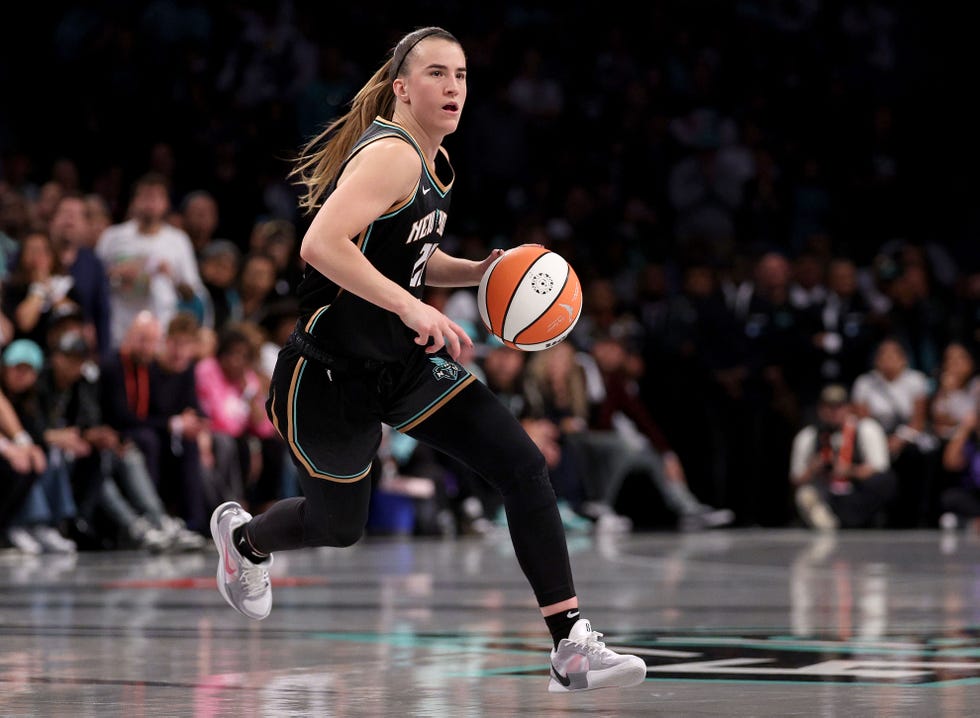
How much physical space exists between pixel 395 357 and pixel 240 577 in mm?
1195

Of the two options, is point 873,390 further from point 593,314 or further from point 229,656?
point 229,656

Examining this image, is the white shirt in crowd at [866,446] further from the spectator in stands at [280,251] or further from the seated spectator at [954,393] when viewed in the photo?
the spectator in stands at [280,251]

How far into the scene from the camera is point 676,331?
53.4 feet

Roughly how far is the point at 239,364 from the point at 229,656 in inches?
274

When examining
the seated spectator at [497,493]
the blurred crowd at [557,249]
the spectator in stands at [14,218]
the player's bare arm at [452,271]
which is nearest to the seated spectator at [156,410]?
the blurred crowd at [557,249]

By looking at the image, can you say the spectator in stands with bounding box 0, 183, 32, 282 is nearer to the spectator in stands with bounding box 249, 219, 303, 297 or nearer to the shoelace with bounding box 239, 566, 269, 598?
the spectator in stands with bounding box 249, 219, 303, 297

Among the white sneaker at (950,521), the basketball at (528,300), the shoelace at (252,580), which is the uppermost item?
the basketball at (528,300)

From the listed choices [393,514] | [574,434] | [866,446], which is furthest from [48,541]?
[866,446]

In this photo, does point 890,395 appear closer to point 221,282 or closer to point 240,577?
point 221,282

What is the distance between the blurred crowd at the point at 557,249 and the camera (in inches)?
481

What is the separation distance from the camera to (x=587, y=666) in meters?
4.66

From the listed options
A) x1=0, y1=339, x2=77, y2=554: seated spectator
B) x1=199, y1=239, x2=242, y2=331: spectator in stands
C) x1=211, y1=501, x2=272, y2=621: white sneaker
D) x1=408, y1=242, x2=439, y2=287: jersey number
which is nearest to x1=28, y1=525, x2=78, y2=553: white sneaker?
x1=0, y1=339, x2=77, y2=554: seated spectator

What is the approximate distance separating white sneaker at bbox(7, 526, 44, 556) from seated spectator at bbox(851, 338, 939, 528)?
794 centimetres

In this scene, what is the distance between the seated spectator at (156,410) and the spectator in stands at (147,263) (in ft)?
1.27
